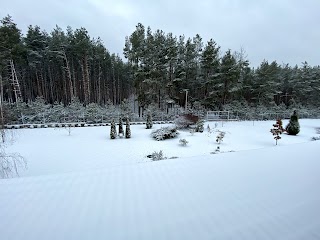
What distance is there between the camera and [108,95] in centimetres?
3350

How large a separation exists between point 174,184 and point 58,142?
8.35m

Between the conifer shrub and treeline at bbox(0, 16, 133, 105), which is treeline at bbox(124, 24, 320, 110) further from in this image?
the conifer shrub

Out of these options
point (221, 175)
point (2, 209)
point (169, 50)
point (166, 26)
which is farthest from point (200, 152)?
point (166, 26)

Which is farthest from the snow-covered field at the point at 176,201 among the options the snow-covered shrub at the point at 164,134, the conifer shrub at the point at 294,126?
the conifer shrub at the point at 294,126

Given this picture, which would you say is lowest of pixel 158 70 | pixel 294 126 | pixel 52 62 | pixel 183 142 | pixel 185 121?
pixel 183 142

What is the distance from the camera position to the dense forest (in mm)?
20547

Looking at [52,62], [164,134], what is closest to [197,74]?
[164,134]

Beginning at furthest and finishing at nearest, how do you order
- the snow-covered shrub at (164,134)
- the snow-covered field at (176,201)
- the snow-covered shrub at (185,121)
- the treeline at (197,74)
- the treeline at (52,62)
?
the treeline at (197,74)
the treeline at (52,62)
the snow-covered shrub at (185,121)
the snow-covered shrub at (164,134)
the snow-covered field at (176,201)

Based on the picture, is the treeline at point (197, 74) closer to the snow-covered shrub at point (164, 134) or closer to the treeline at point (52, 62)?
the treeline at point (52, 62)

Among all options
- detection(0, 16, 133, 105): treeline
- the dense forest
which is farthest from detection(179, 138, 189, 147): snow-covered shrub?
detection(0, 16, 133, 105): treeline

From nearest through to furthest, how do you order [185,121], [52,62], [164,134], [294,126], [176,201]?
[176,201], [164,134], [294,126], [185,121], [52,62]

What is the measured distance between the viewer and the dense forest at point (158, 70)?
2055 centimetres

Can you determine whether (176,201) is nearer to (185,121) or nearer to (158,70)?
(185,121)

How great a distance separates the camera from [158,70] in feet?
68.0
